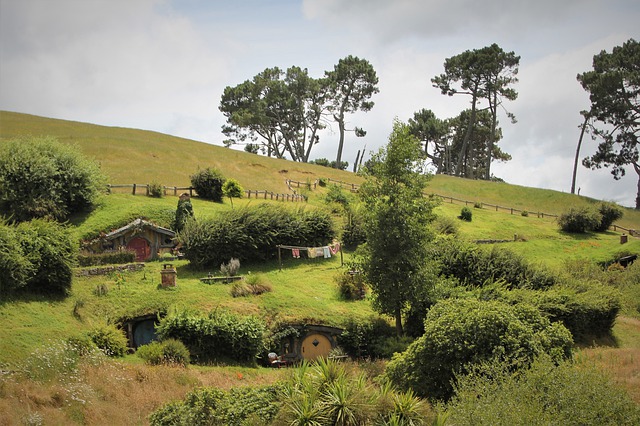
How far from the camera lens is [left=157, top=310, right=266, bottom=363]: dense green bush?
85.3 ft

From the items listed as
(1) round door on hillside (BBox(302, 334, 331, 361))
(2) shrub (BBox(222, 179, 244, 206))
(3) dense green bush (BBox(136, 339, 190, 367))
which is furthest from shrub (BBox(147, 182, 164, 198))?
(3) dense green bush (BBox(136, 339, 190, 367))

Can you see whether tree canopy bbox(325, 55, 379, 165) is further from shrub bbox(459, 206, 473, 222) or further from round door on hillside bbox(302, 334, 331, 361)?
round door on hillside bbox(302, 334, 331, 361)

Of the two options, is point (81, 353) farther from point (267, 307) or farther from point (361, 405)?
point (361, 405)

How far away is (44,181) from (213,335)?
2294 cm

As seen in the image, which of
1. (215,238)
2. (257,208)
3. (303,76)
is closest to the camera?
(215,238)

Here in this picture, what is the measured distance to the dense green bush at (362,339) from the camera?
94.8ft

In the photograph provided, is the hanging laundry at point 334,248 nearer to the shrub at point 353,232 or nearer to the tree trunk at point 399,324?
the shrub at point 353,232

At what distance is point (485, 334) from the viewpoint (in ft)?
66.6

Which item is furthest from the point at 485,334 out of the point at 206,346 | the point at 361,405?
the point at 206,346

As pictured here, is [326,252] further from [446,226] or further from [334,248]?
[446,226]

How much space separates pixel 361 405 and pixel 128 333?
15.5m

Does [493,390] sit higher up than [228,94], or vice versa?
[228,94]

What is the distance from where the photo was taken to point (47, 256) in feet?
93.3

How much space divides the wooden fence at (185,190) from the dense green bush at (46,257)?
1860 centimetres
